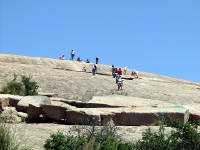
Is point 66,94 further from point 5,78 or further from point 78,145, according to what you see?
point 78,145

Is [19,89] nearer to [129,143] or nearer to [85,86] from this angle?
[85,86]

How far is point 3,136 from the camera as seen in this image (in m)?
7.57

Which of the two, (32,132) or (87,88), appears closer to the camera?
(32,132)

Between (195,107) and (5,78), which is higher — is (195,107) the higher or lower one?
the lower one

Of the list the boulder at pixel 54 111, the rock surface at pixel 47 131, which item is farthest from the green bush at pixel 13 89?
the rock surface at pixel 47 131

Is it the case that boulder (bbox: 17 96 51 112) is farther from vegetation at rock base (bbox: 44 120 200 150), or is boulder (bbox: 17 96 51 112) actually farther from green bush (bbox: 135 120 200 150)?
green bush (bbox: 135 120 200 150)

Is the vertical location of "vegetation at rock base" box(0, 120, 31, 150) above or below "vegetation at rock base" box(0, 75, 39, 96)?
below

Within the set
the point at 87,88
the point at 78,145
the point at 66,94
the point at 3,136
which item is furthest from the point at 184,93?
the point at 3,136

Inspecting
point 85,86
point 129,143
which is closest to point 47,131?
point 129,143

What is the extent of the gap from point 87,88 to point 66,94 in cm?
272

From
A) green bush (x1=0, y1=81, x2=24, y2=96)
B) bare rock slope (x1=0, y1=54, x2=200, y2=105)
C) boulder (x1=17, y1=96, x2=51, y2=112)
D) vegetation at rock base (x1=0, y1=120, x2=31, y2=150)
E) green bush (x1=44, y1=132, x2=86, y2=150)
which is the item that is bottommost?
green bush (x1=44, y1=132, x2=86, y2=150)

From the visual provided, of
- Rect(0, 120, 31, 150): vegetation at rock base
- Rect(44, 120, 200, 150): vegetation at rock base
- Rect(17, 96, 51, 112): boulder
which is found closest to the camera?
Rect(0, 120, 31, 150): vegetation at rock base

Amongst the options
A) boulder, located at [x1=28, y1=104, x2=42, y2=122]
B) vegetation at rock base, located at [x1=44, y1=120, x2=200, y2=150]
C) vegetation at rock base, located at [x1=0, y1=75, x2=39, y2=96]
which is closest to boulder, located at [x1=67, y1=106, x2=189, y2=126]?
boulder, located at [x1=28, y1=104, x2=42, y2=122]

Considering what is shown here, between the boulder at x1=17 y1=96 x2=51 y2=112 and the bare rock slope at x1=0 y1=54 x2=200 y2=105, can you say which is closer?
the boulder at x1=17 y1=96 x2=51 y2=112
